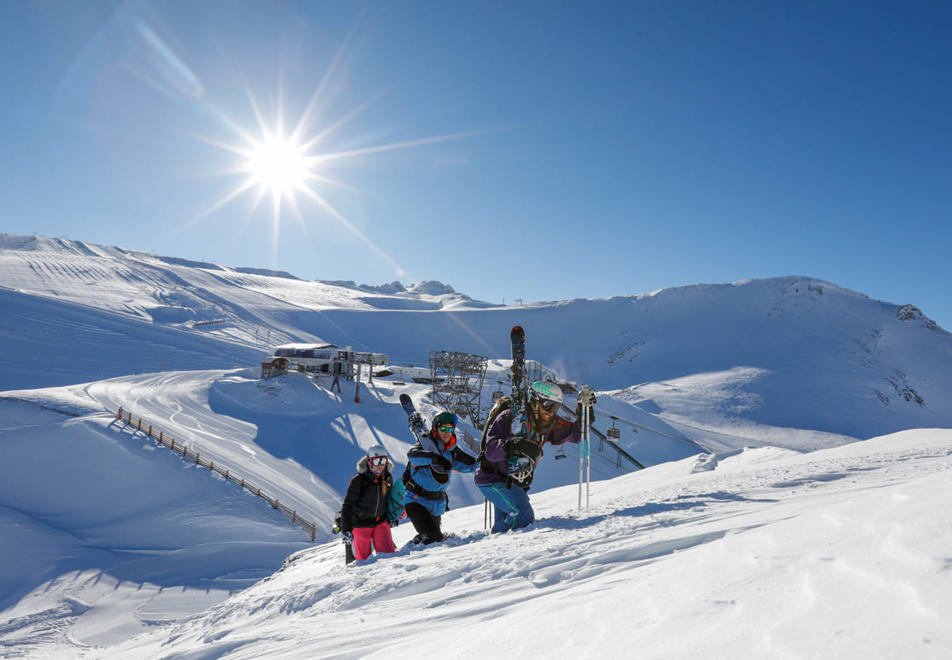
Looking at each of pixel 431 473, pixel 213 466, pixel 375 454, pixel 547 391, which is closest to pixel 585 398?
pixel 547 391

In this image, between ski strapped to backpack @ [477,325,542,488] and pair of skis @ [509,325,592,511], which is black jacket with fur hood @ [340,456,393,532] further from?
pair of skis @ [509,325,592,511]

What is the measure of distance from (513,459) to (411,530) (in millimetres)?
4798

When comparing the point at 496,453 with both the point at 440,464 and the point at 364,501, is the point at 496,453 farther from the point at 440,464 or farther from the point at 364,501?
the point at 364,501

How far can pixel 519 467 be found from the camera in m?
6.30

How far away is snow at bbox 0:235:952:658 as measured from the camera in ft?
6.44

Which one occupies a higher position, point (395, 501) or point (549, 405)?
point (549, 405)

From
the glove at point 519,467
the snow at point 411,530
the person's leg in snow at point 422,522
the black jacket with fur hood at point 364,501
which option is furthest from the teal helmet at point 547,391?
the black jacket with fur hood at point 364,501

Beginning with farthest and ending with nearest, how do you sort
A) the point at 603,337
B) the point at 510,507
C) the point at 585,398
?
the point at 603,337, the point at 585,398, the point at 510,507

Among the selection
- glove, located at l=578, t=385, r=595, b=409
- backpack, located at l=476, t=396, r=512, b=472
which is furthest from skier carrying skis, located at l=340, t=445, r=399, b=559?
glove, located at l=578, t=385, r=595, b=409

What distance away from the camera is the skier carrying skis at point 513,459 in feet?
20.6

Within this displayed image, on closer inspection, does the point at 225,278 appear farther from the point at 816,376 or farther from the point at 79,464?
the point at 816,376

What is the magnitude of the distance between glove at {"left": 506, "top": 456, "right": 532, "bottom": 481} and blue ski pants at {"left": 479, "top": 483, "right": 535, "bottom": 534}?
0.63ft

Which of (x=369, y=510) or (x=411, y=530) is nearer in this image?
(x=369, y=510)

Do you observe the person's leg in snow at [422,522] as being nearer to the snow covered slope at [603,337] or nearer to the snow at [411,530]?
the snow at [411,530]
